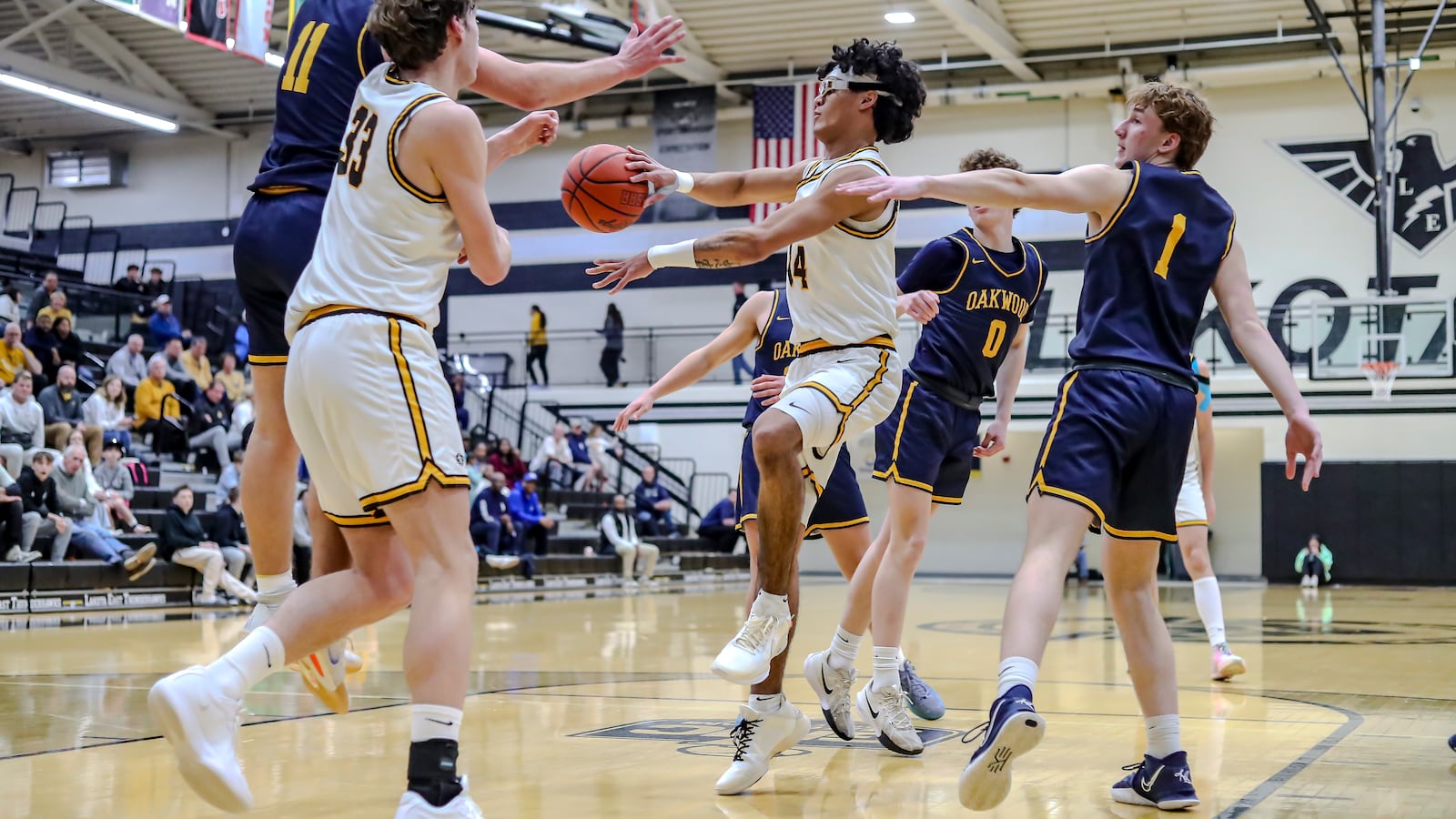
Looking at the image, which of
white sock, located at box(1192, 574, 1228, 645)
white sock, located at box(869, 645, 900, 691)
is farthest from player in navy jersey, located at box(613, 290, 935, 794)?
white sock, located at box(1192, 574, 1228, 645)

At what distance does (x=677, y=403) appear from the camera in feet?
86.5

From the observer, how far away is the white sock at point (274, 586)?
4.13 meters

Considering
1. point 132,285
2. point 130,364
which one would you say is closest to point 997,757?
point 130,364

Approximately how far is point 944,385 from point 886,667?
3.68 feet

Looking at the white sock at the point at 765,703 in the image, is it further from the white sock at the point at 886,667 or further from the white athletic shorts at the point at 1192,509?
the white athletic shorts at the point at 1192,509

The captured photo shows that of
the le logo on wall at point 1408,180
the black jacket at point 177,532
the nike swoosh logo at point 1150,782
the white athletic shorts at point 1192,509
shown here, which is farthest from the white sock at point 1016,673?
the le logo on wall at point 1408,180

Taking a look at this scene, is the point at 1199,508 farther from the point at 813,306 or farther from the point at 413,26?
the point at 413,26

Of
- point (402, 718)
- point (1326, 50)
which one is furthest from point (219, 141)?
point (402, 718)

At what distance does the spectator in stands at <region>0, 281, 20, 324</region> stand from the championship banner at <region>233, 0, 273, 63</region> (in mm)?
3916

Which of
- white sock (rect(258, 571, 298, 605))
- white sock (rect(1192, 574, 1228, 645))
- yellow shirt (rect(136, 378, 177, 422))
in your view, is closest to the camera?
white sock (rect(258, 571, 298, 605))

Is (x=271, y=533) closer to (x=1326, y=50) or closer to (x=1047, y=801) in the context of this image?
(x=1047, y=801)

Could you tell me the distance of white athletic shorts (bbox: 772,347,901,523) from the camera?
403cm

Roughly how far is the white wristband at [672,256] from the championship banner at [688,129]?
68.9 feet

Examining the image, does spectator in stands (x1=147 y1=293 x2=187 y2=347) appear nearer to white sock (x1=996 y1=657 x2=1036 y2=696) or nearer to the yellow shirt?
the yellow shirt
